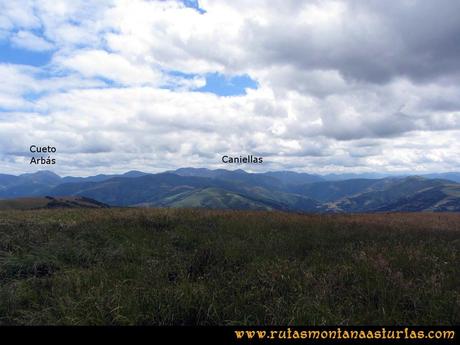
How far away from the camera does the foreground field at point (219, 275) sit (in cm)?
587

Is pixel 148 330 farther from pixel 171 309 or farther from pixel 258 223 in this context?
pixel 258 223

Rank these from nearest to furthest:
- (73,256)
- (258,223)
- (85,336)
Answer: (85,336) → (73,256) → (258,223)

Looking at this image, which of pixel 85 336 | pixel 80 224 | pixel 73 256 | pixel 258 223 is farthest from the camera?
pixel 258 223

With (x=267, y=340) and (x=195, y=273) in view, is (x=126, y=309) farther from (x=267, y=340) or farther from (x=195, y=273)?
(x=195, y=273)

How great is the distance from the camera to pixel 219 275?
831 centimetres

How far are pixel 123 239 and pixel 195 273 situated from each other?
13.7ft

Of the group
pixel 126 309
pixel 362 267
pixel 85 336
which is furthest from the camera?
pixel 362 267

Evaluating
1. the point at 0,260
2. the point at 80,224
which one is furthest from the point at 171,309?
the point at 80,224

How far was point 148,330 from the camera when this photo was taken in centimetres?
514

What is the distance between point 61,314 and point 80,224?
8.39 metres

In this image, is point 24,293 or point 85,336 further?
point 24,293

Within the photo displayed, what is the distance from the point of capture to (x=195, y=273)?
8.69 m

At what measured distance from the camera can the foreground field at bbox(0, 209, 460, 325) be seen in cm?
587

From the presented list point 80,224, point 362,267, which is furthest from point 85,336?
point 80,224
